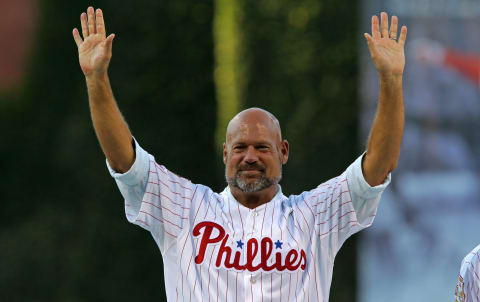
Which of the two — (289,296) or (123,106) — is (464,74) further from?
(289,296)

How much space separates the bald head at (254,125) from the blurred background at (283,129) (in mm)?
6142

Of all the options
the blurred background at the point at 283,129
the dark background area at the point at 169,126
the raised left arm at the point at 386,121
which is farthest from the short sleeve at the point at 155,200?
the blurred background at the point at 283,129

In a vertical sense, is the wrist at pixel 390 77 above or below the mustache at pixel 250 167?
above

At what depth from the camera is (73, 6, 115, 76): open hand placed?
4.98 m

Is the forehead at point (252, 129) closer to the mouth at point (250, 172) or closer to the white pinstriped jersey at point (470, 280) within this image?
the mouth at point (250, 172)

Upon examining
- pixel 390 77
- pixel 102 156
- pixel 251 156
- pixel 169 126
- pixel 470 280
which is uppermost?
pixel 169 126

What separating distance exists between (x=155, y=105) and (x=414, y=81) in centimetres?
314

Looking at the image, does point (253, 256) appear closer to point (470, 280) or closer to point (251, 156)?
point (251, 156)

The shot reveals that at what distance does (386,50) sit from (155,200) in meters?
1.41

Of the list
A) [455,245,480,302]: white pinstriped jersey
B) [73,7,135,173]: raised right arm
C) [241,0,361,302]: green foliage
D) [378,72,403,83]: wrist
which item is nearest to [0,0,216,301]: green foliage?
[241,0,361,302]: green foliage

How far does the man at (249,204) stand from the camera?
4.95 m

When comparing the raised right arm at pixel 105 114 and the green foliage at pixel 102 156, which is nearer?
the raised right arm at pixel 105 114

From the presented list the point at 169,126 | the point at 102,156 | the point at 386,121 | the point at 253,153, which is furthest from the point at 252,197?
the point at 102,156

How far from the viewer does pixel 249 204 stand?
5.35 metres
